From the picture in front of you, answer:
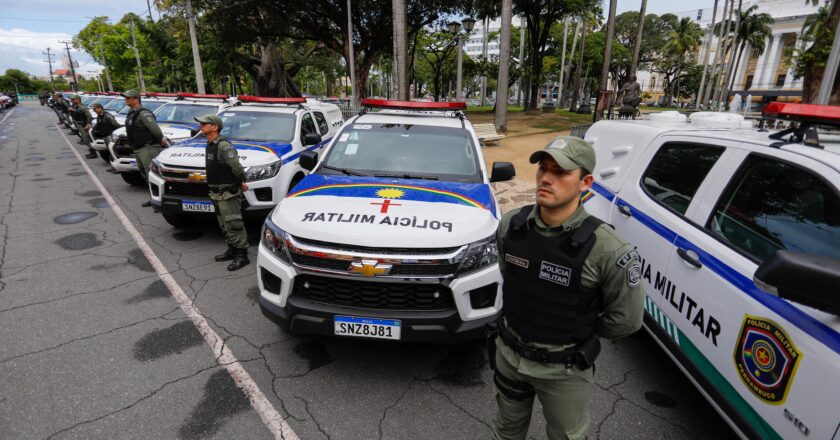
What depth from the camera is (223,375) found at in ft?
9.63

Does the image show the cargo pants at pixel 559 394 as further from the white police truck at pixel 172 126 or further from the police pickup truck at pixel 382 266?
the white police truck at pixel 172 126

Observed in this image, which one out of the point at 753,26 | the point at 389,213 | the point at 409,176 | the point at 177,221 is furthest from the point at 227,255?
the point at 753,26

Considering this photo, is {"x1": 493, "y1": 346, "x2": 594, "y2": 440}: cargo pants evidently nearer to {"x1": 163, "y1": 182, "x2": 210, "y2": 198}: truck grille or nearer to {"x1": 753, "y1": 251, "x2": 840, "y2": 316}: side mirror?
{"x1": 753, "y1": 251, "x2": 840, "y2": 316}: side mirror

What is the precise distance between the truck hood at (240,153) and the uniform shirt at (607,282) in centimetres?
440

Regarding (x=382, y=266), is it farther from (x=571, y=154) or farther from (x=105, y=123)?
(x=105, y=123)

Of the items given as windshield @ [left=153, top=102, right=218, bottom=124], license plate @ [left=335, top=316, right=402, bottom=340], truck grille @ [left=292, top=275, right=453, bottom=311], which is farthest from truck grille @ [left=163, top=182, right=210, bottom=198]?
windshield @ [left=153, top=102, right=218, bottom=124]

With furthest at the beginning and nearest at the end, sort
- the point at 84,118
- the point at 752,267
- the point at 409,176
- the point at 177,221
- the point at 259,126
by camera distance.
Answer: the point at 84,118
the point at 259,126
the point at 177,221
the point at 409,176
the point at 752,267

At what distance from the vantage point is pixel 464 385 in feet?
9.50

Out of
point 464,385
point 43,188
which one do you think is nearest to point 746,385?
point 464,385

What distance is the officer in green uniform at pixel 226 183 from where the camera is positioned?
4418 millimetres

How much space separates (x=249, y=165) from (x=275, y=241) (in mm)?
2715

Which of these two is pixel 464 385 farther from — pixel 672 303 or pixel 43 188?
pixel 43 188

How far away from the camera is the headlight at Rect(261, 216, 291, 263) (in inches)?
108

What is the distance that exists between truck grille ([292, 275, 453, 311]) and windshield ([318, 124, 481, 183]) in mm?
1326
